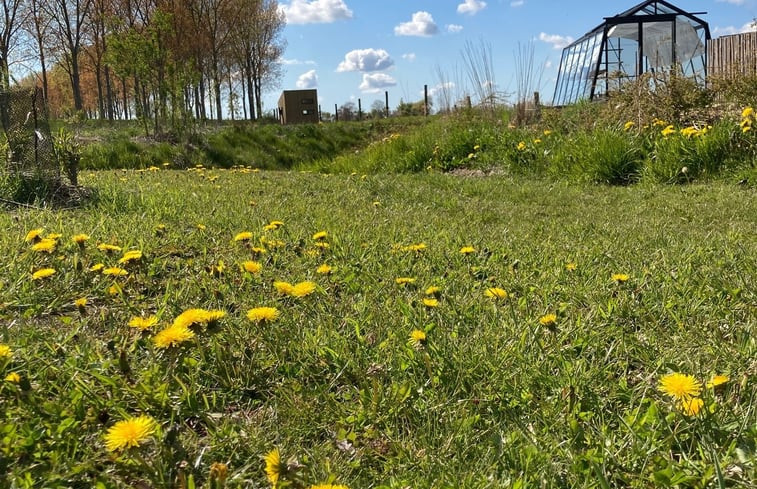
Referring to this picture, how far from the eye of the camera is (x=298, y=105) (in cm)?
2303

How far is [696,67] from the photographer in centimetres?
1520

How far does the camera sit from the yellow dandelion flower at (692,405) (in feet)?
3.51

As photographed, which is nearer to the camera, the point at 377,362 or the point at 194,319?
the point at 194,319

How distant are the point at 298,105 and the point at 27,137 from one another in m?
20.3

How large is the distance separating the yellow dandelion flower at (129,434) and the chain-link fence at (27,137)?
3.07 m

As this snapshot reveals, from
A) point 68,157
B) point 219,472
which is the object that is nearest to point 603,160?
point 68,157

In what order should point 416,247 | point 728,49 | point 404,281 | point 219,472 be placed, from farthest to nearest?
point 728,49, point 416,247, point 404,281, point 219,472

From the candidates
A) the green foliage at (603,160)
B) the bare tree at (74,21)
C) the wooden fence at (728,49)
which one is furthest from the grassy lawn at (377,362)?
the bare tree at (74,21)

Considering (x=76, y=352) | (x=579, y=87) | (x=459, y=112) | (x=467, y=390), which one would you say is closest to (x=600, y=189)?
(x=467, y=390)

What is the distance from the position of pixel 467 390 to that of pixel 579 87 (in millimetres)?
17028

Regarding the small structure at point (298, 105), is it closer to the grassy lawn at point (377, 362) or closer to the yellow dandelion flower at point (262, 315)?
the grassy lawn at point (377, 362)

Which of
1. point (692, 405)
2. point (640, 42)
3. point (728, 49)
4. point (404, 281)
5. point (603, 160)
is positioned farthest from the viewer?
point (640, 42)

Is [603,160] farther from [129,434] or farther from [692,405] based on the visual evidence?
[129,434]

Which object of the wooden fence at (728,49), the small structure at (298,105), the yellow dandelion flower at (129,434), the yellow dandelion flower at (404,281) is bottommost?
the yellow dandelion flower at (129,434)
